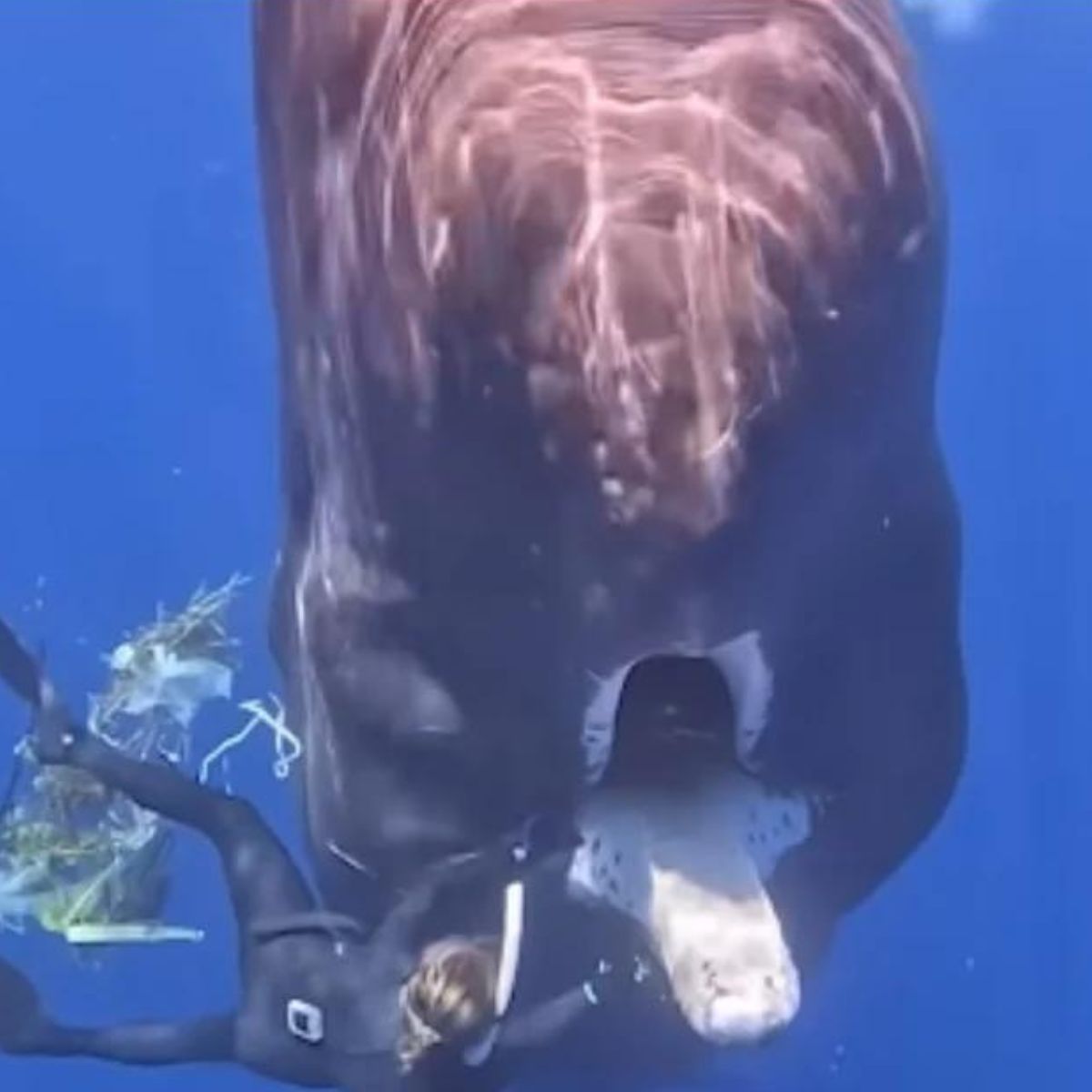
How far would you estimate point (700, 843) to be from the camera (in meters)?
3.34

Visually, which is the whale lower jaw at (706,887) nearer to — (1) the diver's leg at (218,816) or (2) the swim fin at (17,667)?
(1) the diver's leg at (218,816)

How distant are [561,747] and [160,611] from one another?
12.2ft

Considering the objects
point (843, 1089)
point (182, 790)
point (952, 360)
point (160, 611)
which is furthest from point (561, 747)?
point (952, 360)

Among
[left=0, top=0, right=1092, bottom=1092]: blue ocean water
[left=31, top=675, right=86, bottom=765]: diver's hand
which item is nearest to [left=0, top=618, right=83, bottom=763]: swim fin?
[left=31, top=675, right=86, bottom=765]: diver's hand

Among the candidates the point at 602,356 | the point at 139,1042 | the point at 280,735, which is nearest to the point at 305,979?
the point at 280,735

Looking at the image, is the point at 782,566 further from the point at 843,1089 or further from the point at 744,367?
the point at 843,1089

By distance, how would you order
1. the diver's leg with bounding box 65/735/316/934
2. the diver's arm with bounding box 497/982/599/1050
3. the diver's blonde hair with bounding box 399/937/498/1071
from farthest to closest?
the diver's leg with bounding box 65/735/316/934 → the diver's arm with bounding box 497/982/599/1050 → the diver's blonde hair with bounding box 399/937/498/1071

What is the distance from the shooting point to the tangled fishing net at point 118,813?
5.32m

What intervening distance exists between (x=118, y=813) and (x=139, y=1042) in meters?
0.63

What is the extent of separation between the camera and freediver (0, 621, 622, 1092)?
12.1 ft

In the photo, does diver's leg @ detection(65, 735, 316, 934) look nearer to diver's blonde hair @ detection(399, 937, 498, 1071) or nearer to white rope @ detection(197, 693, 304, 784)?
white rope @ detection(197, 693, 304, 784)

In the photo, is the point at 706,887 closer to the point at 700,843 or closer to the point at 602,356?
the point at 700,843

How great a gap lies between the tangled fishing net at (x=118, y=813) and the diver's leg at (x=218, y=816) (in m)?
0.22

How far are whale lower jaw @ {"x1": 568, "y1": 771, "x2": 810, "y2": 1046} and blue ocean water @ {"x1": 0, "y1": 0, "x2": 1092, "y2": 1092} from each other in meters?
1.50
